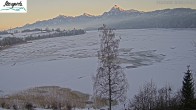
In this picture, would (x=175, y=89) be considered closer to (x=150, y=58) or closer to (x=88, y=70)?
(x=88, y=70)

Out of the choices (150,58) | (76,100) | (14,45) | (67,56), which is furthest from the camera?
(14,45)

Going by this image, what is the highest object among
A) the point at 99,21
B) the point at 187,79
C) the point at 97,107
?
the point at 99,21

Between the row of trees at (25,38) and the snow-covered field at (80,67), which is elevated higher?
the row of trees at (25,38)

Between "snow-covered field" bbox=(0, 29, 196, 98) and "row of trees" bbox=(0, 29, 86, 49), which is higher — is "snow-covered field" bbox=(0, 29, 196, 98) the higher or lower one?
the lower one

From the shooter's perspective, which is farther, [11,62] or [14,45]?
[14,45]

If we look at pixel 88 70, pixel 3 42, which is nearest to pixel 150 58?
pixel 88 70

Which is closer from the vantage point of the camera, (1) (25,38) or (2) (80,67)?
(2) (80,67)

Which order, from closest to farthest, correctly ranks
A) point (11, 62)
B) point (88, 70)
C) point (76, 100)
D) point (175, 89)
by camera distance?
point (76, 100)
point (175, 89)
point (88, 70)
point (11, 62)

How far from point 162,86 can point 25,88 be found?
8145 mm

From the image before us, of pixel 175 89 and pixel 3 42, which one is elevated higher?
pixel 3 42

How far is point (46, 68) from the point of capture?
2308cm

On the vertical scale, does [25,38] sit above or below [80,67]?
above

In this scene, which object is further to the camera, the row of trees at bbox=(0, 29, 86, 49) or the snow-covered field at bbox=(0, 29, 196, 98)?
the row of trees at bbox=(0, 29, 86, 49)

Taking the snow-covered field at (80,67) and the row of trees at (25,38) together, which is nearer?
the snow-covered field at (80,67)
